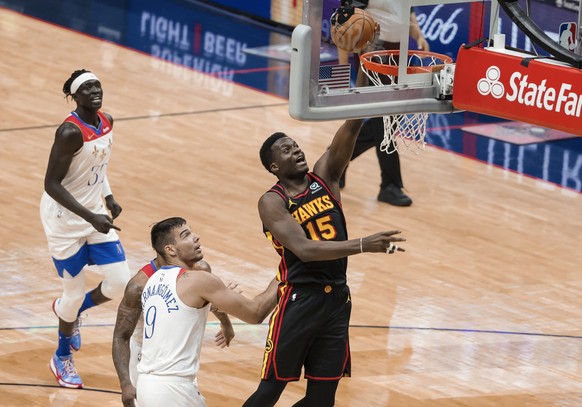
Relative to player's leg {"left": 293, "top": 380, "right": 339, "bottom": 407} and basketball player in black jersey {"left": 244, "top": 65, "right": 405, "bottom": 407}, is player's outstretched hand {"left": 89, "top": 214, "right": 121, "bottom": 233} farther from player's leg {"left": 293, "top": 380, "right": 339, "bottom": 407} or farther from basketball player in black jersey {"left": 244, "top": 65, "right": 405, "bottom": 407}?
player's leg {"left": 293, "top": 380, "right": 339, "bottom": 407}

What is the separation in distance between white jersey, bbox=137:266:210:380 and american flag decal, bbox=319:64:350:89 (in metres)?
1.20

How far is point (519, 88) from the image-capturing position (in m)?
6.78

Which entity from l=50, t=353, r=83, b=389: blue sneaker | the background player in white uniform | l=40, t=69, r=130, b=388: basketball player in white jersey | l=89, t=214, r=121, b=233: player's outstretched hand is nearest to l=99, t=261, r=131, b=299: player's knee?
l=40, t=69, r=130, b=388: basketball player in white jersey

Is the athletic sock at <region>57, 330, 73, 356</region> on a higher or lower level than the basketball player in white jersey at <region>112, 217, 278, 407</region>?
lower

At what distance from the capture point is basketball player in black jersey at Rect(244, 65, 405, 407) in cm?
674

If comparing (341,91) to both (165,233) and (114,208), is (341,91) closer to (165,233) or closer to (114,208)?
(165,233)

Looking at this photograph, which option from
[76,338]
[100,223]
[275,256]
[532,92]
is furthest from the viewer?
[275,256]

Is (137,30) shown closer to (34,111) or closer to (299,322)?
(34,111)

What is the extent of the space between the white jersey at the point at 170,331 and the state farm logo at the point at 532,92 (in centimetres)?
187

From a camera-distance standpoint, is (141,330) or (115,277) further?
(115,277)

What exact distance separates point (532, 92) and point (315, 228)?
1267 millimetres

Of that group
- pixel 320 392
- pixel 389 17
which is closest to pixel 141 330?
pixel 320 392

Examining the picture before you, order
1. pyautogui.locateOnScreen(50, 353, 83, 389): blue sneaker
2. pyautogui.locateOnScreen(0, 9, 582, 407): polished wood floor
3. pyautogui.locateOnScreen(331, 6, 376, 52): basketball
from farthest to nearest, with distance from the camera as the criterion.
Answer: pyautogui.locateOnScreen(0, 9, 582, 407): polished wood floor < pyautogui.locateOnScreen(50, 353, 83, 389): blue sneaker < pyautogui.locateOnScreen(331, 6, 376, 52): basketball

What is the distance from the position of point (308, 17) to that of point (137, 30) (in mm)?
12698
